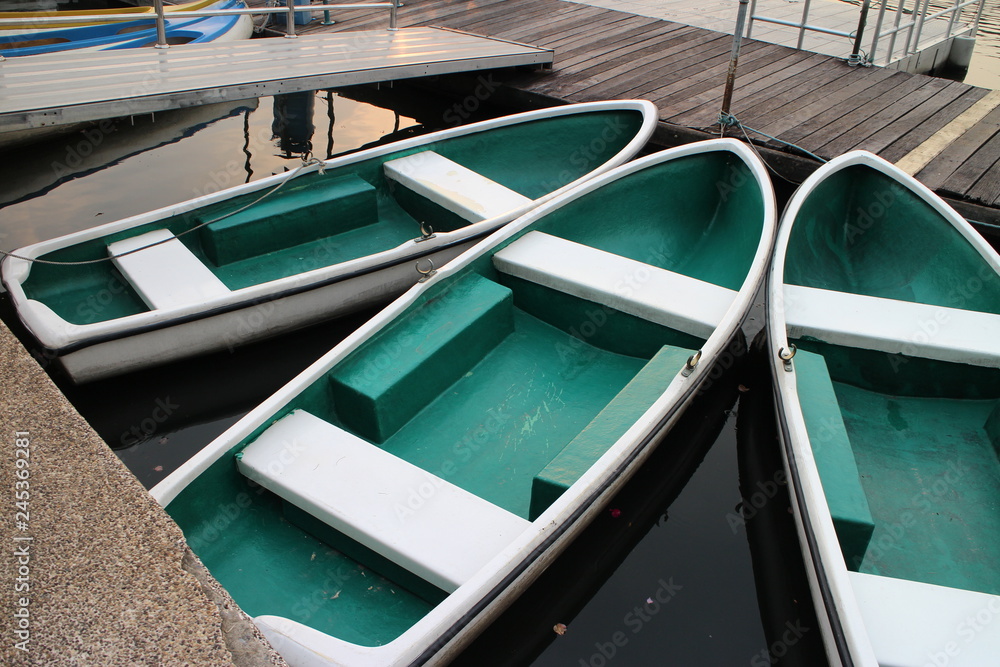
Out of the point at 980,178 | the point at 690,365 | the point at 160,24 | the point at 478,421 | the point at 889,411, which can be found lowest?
the point at 478,421

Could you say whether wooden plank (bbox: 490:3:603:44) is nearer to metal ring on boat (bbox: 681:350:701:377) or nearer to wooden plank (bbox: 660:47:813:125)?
wooden plank (bbox: 660:47:813:125)

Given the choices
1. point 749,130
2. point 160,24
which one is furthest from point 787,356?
point 160,24

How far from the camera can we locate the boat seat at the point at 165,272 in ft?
12.7

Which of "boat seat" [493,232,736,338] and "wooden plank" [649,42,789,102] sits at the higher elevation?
"wooden plank" [649,42,789,102]

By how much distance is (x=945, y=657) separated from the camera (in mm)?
2279

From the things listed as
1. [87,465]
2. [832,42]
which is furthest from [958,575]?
[832,42]

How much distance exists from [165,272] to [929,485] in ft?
12.4

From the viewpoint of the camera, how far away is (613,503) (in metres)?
3.48

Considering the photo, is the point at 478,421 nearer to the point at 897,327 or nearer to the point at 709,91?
the point at 897,327

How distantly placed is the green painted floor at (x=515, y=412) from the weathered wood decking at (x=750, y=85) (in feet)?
10.3

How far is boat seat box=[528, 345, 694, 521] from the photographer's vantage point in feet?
9.00

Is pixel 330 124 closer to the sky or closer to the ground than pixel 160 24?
closer to the ground

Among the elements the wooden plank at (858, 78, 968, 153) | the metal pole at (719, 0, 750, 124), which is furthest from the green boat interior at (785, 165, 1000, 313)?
the wooden plank at (858, 78, 968, 153)

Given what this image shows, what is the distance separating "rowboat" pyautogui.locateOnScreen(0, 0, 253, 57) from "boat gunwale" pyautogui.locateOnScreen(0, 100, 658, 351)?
122 inches
